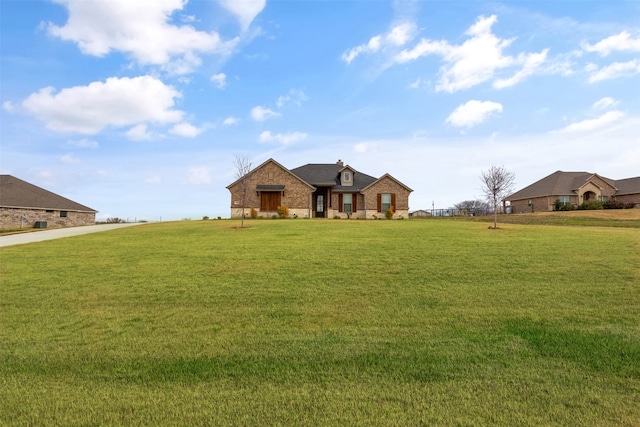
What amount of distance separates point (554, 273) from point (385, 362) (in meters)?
6.61

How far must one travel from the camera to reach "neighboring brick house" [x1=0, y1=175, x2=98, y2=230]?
32781 mm

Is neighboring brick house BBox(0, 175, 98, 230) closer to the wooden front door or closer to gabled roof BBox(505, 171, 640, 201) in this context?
the wooden front door

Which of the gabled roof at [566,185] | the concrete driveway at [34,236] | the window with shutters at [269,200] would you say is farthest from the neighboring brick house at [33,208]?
the gabled roof at [566,185]

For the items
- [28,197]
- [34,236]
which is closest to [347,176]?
[34,236]

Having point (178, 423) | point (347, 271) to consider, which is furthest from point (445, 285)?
point (178, 423)

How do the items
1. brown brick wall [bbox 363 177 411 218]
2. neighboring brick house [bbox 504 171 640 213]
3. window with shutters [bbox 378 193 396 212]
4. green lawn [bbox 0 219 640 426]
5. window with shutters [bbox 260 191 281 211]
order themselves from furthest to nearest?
neighboring brick house [bbox 504 171 640 213] < window with shutters [bbox 378 193 396 212] < brown brick wall [bbox 363 177 411 218] < window with shutters [bbox 260 191 281 211] < green lawn [bbox 0 219 640 426]

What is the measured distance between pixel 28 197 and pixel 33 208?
1883 millimetres

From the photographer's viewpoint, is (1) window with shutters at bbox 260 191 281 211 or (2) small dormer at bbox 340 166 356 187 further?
(2) small dormer at bbox 340 166 356 187

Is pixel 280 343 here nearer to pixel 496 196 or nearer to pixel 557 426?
pixel 557 426

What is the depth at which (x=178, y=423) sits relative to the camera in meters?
3.61

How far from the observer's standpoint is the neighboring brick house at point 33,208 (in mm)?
32781

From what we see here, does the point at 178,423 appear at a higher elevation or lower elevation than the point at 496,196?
lower

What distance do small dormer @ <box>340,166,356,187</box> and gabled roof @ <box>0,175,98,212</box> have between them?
1242 inches

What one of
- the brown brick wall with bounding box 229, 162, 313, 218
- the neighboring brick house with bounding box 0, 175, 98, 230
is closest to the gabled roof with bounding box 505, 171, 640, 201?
the brown brick wall with bounding box 229, 162, 313, 218
